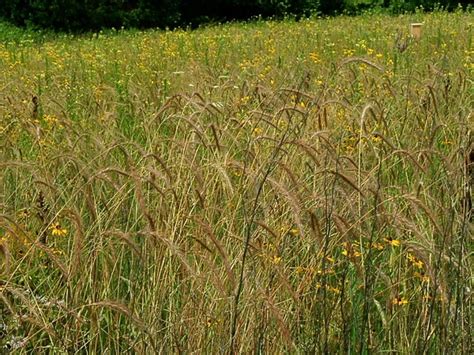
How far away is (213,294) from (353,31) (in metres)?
8.03

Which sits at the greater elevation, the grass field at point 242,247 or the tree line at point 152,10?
the grass field at point 242,247

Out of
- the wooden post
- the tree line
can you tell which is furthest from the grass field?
the tree line

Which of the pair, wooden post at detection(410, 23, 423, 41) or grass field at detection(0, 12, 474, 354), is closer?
grass field at detection(0, 12, 474, 354)

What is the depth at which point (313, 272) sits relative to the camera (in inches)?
90.0

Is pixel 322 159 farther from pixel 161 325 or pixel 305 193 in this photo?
Answer: pixel 161 325

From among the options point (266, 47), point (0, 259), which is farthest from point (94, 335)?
point (266, 47)

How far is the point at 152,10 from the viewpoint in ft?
54.1

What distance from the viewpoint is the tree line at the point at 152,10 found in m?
15.9

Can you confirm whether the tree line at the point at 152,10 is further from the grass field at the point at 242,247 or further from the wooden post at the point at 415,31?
the grass field at the point at 242,247

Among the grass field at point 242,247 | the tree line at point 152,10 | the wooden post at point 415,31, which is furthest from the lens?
the tree line at point 152,10

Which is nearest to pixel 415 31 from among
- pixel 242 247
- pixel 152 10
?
pixel 242 247

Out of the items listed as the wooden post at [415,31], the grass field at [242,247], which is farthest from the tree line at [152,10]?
the grass field at [242,247]

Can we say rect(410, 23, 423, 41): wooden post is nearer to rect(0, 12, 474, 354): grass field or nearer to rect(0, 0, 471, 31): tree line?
rect(0, 12, 474, 354): grass field

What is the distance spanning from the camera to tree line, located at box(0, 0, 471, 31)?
1591 cm
